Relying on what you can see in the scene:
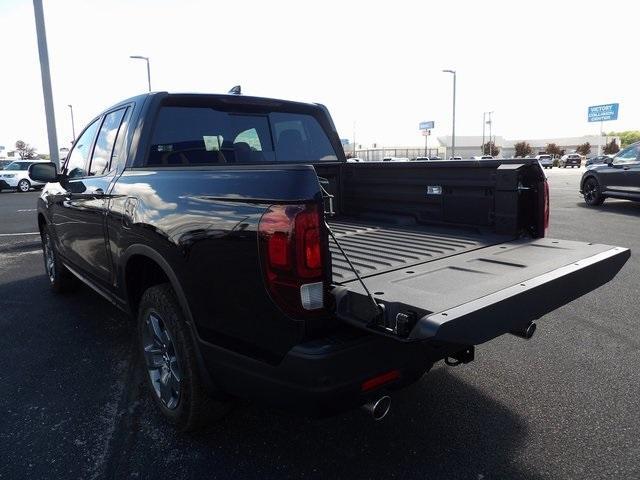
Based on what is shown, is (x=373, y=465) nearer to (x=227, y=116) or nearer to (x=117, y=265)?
(x=117, y=265)

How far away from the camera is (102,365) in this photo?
381cm

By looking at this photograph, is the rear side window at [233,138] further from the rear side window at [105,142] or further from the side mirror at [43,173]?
the side mirror at [43,173]

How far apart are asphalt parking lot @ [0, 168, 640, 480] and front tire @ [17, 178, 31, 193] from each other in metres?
26.8

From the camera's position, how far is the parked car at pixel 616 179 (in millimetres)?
11961

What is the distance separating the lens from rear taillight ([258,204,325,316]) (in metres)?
1.99

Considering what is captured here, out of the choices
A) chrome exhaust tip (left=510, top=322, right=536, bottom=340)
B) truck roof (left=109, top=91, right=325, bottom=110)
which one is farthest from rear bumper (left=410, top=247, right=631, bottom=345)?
truck roof (left=109, top=91, right=325, bottom=110)

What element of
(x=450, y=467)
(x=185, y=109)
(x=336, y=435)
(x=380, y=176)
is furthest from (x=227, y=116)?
(x=450, y=467)

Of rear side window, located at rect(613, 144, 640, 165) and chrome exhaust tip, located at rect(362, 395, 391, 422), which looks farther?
rear side window, located at rect(613, 144, 640, 165)

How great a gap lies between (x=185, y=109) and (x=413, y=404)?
8.33 ft

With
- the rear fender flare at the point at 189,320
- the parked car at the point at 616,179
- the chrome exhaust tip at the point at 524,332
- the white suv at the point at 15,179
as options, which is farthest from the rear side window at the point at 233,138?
the white suv at the point at 15,179

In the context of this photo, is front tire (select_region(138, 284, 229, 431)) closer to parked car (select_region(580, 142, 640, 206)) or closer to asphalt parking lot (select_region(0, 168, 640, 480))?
asphalt parking lot (select_region(0, 168, 640, 480))

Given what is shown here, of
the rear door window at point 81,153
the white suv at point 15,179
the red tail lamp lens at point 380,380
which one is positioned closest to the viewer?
the red tail lamp lens at point 380,380

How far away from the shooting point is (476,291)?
7.05 ft

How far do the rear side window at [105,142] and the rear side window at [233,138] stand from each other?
511mm
